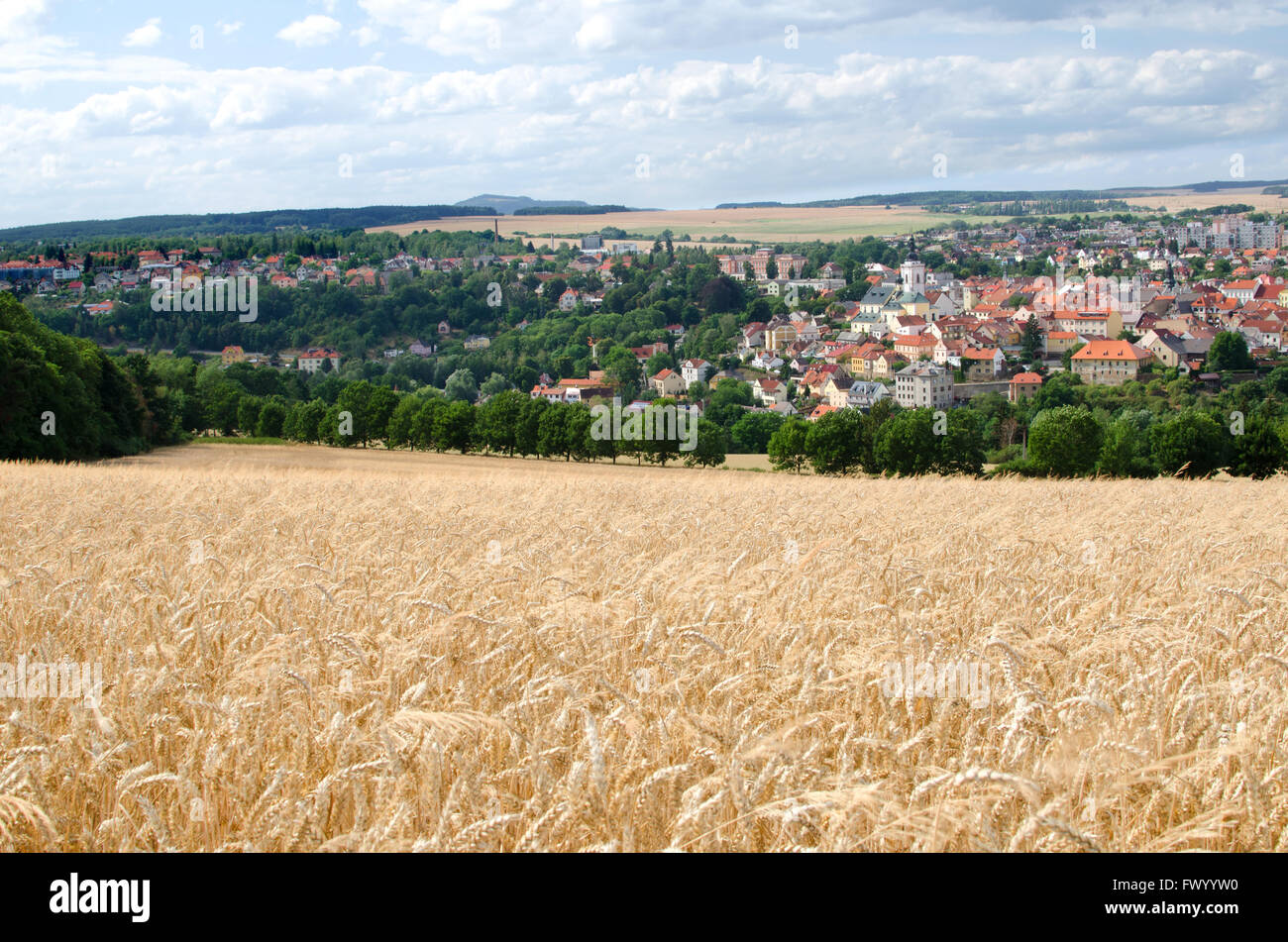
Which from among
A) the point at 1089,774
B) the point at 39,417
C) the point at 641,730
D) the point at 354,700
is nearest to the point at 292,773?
the point at 354,700

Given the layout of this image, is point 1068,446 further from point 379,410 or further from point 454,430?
point 379,410

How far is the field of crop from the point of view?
278 cm

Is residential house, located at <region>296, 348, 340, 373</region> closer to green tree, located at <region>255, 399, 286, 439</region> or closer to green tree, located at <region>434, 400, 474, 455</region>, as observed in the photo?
green tree, located at <region>255, 399, 286, 439</region>

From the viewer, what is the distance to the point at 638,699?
3.39 metres

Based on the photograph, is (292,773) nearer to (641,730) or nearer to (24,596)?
(641,730)

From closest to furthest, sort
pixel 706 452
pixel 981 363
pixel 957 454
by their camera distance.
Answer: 1. pixel 957 454
2. pixel 706 452
3. pixel 981 363

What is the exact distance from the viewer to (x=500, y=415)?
63000mm

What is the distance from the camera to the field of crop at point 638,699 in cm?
278

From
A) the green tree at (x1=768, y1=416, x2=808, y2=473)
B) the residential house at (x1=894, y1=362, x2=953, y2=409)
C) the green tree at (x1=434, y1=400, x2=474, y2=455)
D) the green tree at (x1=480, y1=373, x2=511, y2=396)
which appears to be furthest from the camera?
the residential house at (x1=894, y1=362, x2=953, y2=409)

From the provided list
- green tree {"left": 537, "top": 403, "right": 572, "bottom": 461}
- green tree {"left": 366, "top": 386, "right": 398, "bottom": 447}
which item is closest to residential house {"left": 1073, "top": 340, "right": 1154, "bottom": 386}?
green tree {"left": 537, "top": 403, "right": 572, "bottom": 461}

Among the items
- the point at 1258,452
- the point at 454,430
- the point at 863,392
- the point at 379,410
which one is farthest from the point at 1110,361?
the point at 379,410

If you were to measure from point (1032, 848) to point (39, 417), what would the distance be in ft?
136

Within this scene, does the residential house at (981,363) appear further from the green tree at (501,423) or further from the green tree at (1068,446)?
the green tree at (1068,446)

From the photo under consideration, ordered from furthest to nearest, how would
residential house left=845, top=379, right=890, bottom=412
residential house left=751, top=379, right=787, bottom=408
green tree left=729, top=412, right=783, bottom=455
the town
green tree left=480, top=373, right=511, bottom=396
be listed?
residential house left=751, top=379, right=787, bottom=408 < residential house left=845, top=379, right=890, bottom=412 < the town < green tree left=480, top=373, right=511, bottom=396 < green tree left=729, top=412, right=783, bottom=455
